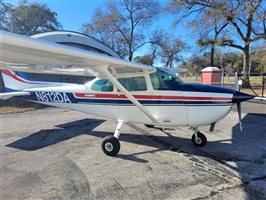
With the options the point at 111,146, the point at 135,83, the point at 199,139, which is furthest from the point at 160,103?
the point at 111,146

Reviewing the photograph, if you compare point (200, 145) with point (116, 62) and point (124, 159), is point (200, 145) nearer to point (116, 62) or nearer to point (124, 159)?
point (124, 159)

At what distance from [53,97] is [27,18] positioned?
2594 centimetres

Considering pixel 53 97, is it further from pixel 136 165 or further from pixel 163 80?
pixel 136 165

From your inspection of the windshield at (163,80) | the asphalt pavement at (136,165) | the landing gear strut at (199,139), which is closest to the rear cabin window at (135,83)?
the windshield at (163,80)

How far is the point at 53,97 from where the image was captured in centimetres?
602

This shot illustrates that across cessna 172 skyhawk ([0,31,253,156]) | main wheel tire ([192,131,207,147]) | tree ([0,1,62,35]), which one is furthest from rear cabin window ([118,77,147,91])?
tree ([0,1,62,35])

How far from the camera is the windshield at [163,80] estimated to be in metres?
4.64

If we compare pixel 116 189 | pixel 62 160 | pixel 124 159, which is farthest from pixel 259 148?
pixel 62 160

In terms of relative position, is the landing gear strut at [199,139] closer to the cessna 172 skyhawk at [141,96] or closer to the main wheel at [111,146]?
the cessna 172 skyhawk at [141,96]

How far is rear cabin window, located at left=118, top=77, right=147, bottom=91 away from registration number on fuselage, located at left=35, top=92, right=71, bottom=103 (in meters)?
1.84

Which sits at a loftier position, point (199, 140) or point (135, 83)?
point (135, 83)

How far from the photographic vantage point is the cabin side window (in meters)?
5.22

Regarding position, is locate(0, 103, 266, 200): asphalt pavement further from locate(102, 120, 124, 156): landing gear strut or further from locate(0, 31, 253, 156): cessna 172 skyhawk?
locate(0, 31, 253, 156): cessna 172 skyhawk

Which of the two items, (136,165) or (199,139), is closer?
(136,165)
